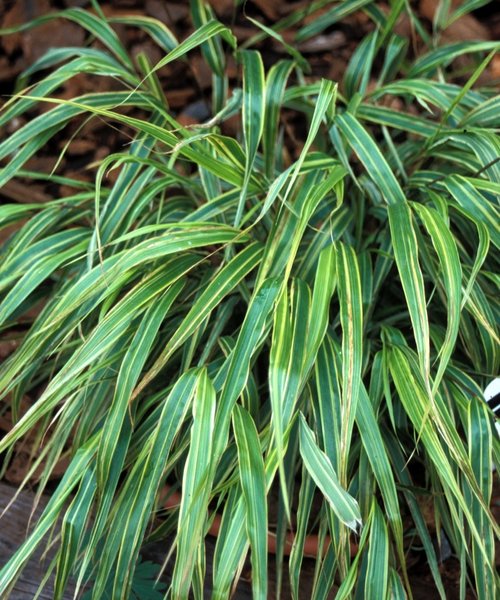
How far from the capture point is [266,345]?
4.15 feet

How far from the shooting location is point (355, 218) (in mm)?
1335

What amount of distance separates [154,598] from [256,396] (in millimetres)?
290

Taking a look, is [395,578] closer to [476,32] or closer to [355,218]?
[355,218]

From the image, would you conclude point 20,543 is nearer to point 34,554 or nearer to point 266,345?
point 34,554

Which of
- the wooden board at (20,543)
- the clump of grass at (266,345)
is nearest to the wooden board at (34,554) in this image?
the wooden board at (20,543)

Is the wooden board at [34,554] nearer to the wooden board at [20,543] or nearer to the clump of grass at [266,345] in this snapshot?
the wooden board at [20,543]

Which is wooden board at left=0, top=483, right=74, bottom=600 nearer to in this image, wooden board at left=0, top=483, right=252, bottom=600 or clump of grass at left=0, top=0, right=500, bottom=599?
wooden board at left=0, top=483, right=252, bottom=600

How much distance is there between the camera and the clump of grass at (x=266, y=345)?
91 cm

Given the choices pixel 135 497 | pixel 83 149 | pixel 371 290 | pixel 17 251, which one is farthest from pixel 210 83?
pixel 135 497

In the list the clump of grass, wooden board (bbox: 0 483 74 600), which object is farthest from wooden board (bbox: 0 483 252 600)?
the clump of grass

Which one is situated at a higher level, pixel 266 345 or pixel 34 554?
pixel 266 345

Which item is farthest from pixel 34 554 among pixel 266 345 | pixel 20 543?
pixel 266 345

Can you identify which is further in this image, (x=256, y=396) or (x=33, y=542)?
(x=256, y=396)

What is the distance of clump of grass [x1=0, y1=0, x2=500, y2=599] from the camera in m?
0.91
